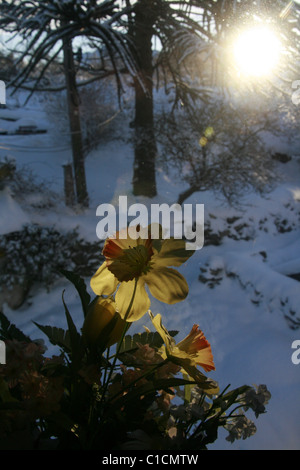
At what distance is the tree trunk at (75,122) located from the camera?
3.92m

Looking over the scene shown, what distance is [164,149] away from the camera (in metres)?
4.50

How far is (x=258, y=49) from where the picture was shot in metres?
1.28

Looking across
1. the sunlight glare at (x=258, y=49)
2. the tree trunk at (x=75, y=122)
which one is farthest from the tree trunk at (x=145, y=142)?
the sunlight glare at (x=258, y=49)

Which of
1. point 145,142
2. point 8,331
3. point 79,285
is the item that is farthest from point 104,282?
point 145,142

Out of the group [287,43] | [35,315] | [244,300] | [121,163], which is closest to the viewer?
[287,43]

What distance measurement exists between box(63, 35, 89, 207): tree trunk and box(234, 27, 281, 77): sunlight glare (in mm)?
2519

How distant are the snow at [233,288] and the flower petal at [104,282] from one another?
1.61 feet

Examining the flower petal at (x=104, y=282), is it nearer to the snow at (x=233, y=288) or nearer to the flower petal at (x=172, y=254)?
the flower petal at (x=172, y=254)

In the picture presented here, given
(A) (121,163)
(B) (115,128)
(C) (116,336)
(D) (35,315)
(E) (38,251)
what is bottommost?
(C) (116,336)
